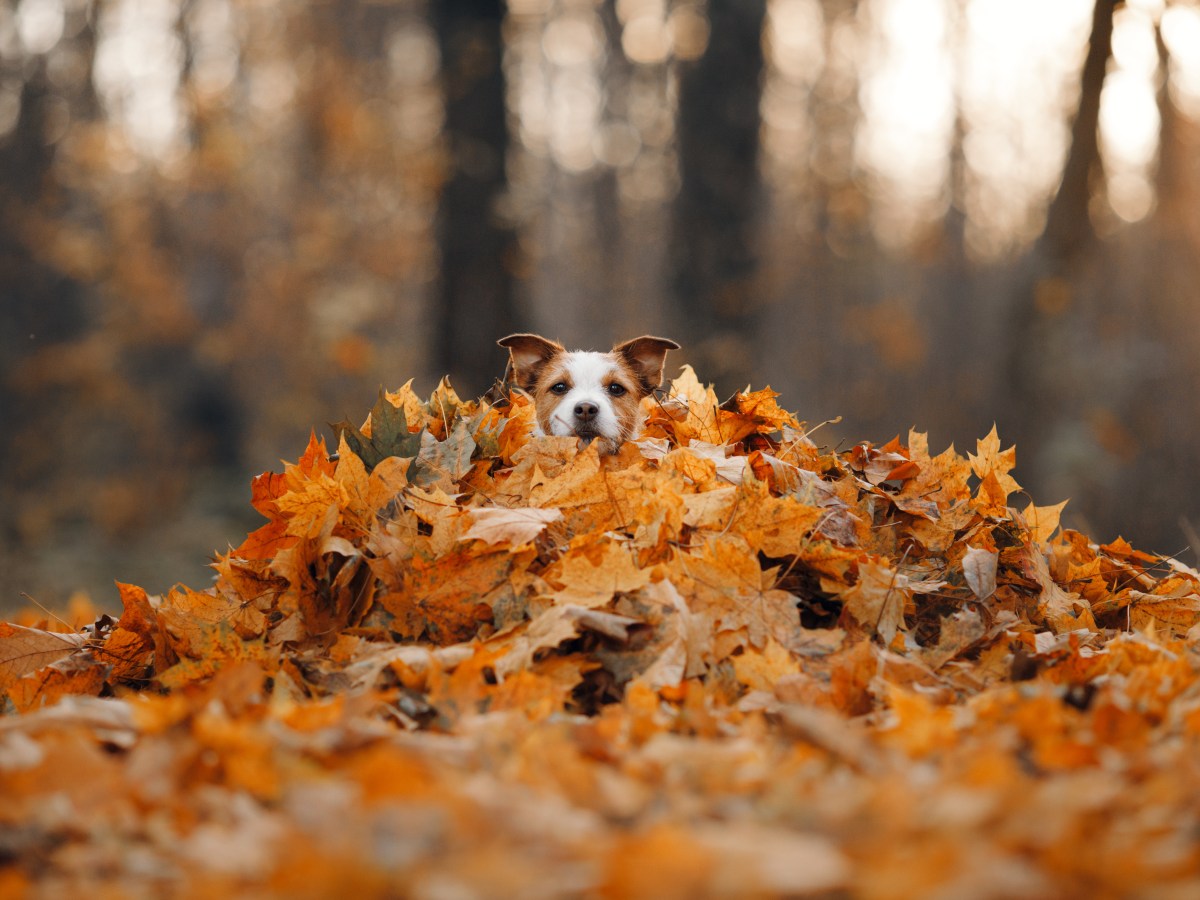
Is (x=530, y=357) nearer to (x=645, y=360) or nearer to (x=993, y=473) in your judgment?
(x=645, y=360)

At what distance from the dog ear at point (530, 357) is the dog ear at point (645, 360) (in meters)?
0.34

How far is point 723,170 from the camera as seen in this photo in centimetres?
940

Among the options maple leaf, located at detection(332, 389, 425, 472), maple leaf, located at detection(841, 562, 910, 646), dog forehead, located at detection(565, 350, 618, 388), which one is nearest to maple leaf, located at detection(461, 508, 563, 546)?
maple leaf, located at detection(332, 389, 425, 472)

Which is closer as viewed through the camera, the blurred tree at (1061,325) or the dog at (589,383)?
the dog at (589,383)

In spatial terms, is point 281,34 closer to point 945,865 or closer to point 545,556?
point 545,556

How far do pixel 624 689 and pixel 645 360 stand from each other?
2928mm

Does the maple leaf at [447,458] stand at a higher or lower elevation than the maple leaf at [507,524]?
higher

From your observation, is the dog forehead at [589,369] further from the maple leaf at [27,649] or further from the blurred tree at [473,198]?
the blurred tree at [473,198]

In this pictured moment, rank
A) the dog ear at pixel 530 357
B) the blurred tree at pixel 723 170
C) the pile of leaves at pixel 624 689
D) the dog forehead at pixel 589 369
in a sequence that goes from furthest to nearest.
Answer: the blurred tree at pixel 723 170, the dog ear at pixel 530 357, the dog forehead at pixel 589 369, the pile of leaves at pixel 624 689

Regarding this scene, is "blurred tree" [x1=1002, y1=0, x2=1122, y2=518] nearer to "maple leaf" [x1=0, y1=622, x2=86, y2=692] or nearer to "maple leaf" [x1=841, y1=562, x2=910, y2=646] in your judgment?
"maple leaf" [x1=841, y1=562, x2=910, y2=646]

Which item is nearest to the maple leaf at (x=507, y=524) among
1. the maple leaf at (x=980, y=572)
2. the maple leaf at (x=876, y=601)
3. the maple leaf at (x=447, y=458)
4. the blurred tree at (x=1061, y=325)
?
the maple leaf at (x=447, y=458)

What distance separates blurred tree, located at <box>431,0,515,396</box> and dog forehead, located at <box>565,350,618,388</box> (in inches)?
165

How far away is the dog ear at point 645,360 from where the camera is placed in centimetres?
535

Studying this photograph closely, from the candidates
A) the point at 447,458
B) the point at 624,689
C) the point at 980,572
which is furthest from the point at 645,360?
the point at 624,689
